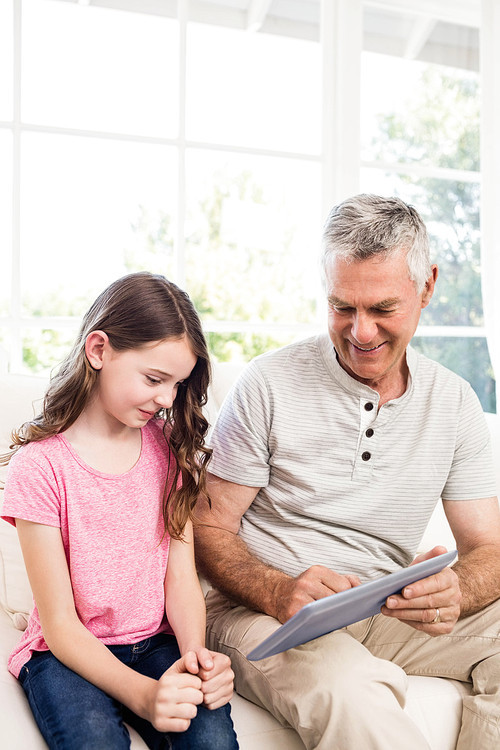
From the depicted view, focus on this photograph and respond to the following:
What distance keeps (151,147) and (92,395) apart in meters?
1.48

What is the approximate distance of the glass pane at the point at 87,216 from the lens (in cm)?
247

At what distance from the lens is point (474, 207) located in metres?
3.13

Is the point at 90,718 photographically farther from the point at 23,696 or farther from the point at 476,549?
the point at 476,549

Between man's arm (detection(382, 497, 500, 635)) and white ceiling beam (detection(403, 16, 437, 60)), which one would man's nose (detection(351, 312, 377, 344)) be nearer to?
man's arm (detection(382, 497, 500, 635))

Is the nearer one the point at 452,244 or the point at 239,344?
the point at 239,344

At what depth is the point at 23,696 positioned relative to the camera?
1.23m

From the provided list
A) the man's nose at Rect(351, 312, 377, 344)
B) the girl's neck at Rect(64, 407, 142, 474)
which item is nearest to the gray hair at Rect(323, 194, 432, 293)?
the man's nose at Rect(351, 312, 377, 344)

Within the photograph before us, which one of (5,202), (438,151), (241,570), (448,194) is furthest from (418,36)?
(241,570)

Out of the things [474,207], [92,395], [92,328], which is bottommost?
[92,395]

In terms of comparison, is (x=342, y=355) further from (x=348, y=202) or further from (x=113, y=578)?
(x=113, y=578)

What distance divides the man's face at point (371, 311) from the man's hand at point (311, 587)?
42cm

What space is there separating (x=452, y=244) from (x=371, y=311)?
1801 mm

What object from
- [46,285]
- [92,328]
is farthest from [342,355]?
[46,285]

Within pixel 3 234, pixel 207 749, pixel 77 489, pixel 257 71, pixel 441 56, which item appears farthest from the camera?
pixel 441 56
